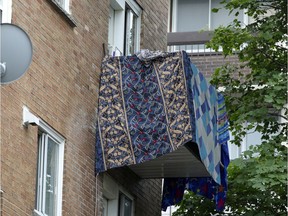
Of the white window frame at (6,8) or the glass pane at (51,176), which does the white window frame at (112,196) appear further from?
the white window frame at (6,8)

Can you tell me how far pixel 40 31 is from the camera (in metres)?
22.9

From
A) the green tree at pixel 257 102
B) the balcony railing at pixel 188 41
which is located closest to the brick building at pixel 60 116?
the green tree at pixel 257 102

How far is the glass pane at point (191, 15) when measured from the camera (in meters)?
40.5

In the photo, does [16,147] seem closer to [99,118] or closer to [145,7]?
[99,118]

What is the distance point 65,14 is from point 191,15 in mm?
17018

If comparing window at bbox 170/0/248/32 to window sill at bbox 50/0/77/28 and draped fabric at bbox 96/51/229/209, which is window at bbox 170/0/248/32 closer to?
draped fabric at bbox 96/51/229/209

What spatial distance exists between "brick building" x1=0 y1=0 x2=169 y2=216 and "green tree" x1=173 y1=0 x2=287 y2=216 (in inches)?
91.6

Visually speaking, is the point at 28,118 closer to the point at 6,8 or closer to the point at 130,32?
the point at 6,8

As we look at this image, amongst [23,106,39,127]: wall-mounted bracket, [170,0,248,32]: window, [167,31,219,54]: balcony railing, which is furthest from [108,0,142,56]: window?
[170,0,248,32]: window

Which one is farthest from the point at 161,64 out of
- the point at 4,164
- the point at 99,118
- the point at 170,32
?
the point at 170,32

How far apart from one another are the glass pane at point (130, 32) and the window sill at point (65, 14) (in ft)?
11.4

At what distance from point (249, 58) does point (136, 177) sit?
11.5ft

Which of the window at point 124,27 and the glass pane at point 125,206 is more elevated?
the window at point 124,27

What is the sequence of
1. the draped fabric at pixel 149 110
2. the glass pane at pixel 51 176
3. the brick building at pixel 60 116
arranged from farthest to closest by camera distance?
the draped fabric at pixel 149 110
the glass pane at pixel 51 176
the brick building at pixel 60 116
